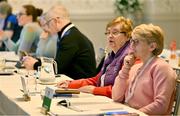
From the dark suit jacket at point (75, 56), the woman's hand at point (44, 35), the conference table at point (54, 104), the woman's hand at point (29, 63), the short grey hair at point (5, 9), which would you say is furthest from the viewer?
the short grey hair at point (5, 9)

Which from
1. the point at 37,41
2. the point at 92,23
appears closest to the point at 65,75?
the point at 37,41

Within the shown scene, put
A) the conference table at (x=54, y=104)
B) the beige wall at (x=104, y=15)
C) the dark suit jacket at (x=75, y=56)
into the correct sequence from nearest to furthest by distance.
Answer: the conference table at (x=54, y=104) → the dark suit jacket at (x=75, y=56) → the beige wall at (x=104, y=15)

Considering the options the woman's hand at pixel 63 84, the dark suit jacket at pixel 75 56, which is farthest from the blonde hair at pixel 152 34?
the dark suit jacket at pixel 75 56

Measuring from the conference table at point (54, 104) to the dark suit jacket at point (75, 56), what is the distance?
0.78 m

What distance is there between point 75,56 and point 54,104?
5.54 ft

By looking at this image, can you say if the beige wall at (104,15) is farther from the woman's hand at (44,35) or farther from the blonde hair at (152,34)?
the blonde hair at (152,34)

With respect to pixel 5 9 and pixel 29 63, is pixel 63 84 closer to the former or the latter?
pixel 29 63

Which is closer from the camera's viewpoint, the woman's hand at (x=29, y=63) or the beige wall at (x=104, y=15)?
the woman's hand at (x=29, y=63)

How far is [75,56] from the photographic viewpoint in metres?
4.40

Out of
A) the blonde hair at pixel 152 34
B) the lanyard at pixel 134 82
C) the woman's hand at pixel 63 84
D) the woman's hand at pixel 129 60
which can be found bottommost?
the woman's hand at pixel 63 84

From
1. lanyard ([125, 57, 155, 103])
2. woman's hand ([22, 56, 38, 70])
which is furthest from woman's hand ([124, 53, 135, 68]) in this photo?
woman's hand ([22, 56, 38, 70])

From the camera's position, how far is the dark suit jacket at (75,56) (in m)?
4.32

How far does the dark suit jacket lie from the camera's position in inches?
170

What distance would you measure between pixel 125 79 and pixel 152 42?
305 millimetres
